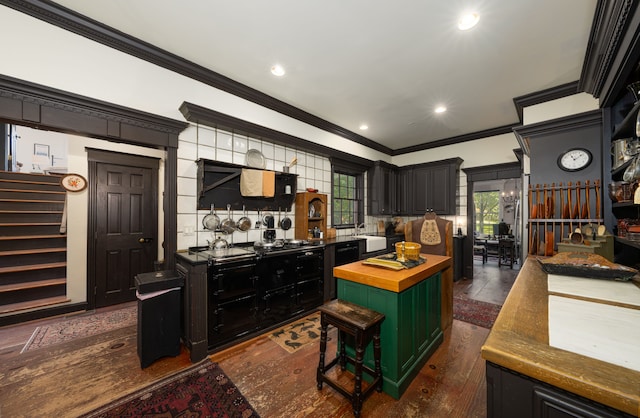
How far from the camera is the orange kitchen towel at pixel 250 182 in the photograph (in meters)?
3.08

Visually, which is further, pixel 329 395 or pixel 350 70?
pixel 350 70

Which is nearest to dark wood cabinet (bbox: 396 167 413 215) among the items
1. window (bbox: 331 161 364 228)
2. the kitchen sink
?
window (bbox: 331 161 364 228)

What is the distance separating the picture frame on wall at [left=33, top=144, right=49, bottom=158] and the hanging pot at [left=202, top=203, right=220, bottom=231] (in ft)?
17.2

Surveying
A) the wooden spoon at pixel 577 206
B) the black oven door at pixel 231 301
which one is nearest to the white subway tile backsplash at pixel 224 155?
the black oven door at pixel 231 301

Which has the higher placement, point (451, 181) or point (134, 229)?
point (451, 181)

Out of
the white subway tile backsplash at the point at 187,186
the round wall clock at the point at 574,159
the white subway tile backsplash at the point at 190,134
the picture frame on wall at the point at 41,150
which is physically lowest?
the white subway tile backsplash at the point at 187,186

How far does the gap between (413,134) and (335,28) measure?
324cm

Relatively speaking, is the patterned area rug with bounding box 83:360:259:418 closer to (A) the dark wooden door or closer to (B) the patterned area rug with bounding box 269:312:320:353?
(B) the patterned area rug with bounding box 269:312:320:353

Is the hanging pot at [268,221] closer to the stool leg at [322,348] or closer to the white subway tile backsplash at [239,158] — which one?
the white subway tile backsplash at [239,158]

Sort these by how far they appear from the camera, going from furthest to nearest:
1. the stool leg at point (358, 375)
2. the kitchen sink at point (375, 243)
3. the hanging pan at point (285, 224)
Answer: the kitchen sink at point (375, 243) < the hanging pan at point (285, 224) < the stool leg at point (358, 375)

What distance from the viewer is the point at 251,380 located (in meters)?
1.89

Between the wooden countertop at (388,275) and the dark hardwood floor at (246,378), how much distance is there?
0.81m

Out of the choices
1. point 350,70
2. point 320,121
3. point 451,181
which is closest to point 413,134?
point 451,181

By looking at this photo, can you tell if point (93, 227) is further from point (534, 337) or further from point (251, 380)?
point (534, 337)
